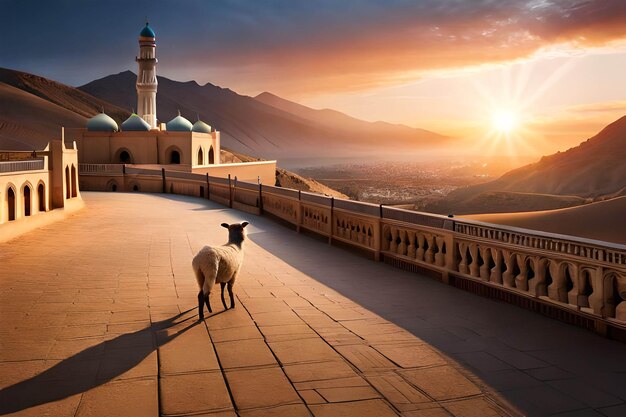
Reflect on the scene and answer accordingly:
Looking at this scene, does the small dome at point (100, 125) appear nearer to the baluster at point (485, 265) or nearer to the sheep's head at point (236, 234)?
the sheep's head at point (236, 234)

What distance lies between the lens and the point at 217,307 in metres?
7.11

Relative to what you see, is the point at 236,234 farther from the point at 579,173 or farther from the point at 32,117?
the point at 32,117

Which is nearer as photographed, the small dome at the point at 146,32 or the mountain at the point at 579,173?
the small dome at the point at 146,32

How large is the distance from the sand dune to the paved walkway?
19532 millimetres

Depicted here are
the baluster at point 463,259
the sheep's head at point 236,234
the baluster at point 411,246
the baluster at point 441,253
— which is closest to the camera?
the sheep's head at point 236,234

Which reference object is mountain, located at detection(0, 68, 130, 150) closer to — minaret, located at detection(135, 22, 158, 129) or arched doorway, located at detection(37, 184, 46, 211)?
minaret, located at detection(135, 22, 158, 129)

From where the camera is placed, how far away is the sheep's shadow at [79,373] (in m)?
4.40

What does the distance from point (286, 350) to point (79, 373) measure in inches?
72.8

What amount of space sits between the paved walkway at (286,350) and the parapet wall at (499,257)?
0.22 metres

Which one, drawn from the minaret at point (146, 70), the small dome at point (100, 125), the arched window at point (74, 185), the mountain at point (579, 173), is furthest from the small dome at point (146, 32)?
the mountain at point (579, 173)

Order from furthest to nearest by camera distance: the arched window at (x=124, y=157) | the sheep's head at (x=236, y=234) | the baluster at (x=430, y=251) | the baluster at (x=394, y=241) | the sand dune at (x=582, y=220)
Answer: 1. the arched window at (x=124, y=157)
2. the sand dune at (x=582, y=220)
3. the baluster at (x=394, y=241)
4. the baluster at (x=430, y=251)
5. the sheep's head at (x=236, y=234)

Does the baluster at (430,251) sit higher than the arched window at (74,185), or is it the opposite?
the arched window at (74,185)

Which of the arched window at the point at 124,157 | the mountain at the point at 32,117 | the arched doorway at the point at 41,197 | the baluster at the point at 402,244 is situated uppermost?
the mountain at the point at 32,117

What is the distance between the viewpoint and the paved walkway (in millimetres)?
4340
